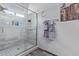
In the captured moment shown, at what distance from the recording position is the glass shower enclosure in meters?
1.68

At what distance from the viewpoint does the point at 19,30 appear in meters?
1.79

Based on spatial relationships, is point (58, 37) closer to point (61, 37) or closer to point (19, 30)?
point (61, 37)

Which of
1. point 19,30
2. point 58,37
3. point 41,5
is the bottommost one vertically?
point 58,37

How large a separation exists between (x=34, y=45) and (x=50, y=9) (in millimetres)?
825

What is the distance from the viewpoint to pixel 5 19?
1.64 metres

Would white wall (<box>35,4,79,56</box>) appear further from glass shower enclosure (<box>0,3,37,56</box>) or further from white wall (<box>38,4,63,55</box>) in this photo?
glass shower enclosure (<box>0,3,37,56</box>)

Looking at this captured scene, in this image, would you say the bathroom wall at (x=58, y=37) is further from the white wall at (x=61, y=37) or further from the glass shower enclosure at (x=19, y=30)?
the glass shower enclosure at (x=19, y=30)

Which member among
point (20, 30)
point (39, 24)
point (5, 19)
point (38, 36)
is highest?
point (5, 19)

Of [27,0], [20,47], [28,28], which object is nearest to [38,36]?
[28,28]

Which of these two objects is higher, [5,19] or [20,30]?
[5,19]

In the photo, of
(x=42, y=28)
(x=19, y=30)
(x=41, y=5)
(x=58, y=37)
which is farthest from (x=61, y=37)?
(x=19, y=30)

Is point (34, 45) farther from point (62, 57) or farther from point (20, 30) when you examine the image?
point (62, 57)

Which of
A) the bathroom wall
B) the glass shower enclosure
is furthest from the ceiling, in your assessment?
the glass shower enclosure

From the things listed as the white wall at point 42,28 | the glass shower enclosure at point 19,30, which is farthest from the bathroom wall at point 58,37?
the glass shower enclosure at point 19,30
